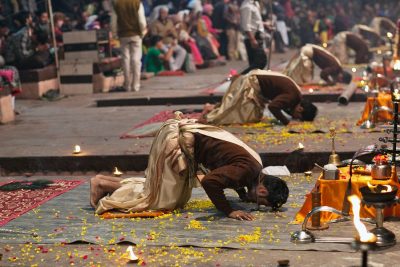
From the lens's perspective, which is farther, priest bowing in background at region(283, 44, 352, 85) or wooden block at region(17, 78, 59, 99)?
wooden block at region(17, 78, 59, 99)

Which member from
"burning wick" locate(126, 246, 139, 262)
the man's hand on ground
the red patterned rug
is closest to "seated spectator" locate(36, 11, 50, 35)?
the red patterned rug

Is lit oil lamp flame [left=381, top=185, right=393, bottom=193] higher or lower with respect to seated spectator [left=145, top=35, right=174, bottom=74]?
higher

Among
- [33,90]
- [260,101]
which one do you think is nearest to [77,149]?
[260,101]

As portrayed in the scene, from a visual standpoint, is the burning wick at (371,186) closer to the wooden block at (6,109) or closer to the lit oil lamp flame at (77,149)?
the lit oil lamp flame at (77,149)

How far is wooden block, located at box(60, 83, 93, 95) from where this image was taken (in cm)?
1762

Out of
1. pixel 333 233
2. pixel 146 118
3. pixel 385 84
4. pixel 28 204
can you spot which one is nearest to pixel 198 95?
pixel 146 118

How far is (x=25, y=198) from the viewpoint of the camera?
848cm

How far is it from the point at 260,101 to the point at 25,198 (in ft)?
13.8

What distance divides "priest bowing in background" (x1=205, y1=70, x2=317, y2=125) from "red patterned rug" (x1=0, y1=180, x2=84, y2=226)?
10.2ft

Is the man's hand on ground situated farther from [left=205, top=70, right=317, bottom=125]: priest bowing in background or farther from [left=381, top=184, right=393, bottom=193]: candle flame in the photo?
[left=205, top=70, right=317, bottom=125]: priest bowing in background

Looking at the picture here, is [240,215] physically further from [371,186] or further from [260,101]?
[260,101]

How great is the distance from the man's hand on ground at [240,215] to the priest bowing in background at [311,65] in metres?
8.78

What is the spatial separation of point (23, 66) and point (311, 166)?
341 inches

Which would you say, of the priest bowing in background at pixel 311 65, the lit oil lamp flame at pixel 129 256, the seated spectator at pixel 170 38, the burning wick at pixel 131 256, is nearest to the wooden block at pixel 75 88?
the seated spectator at pixel 170 38
